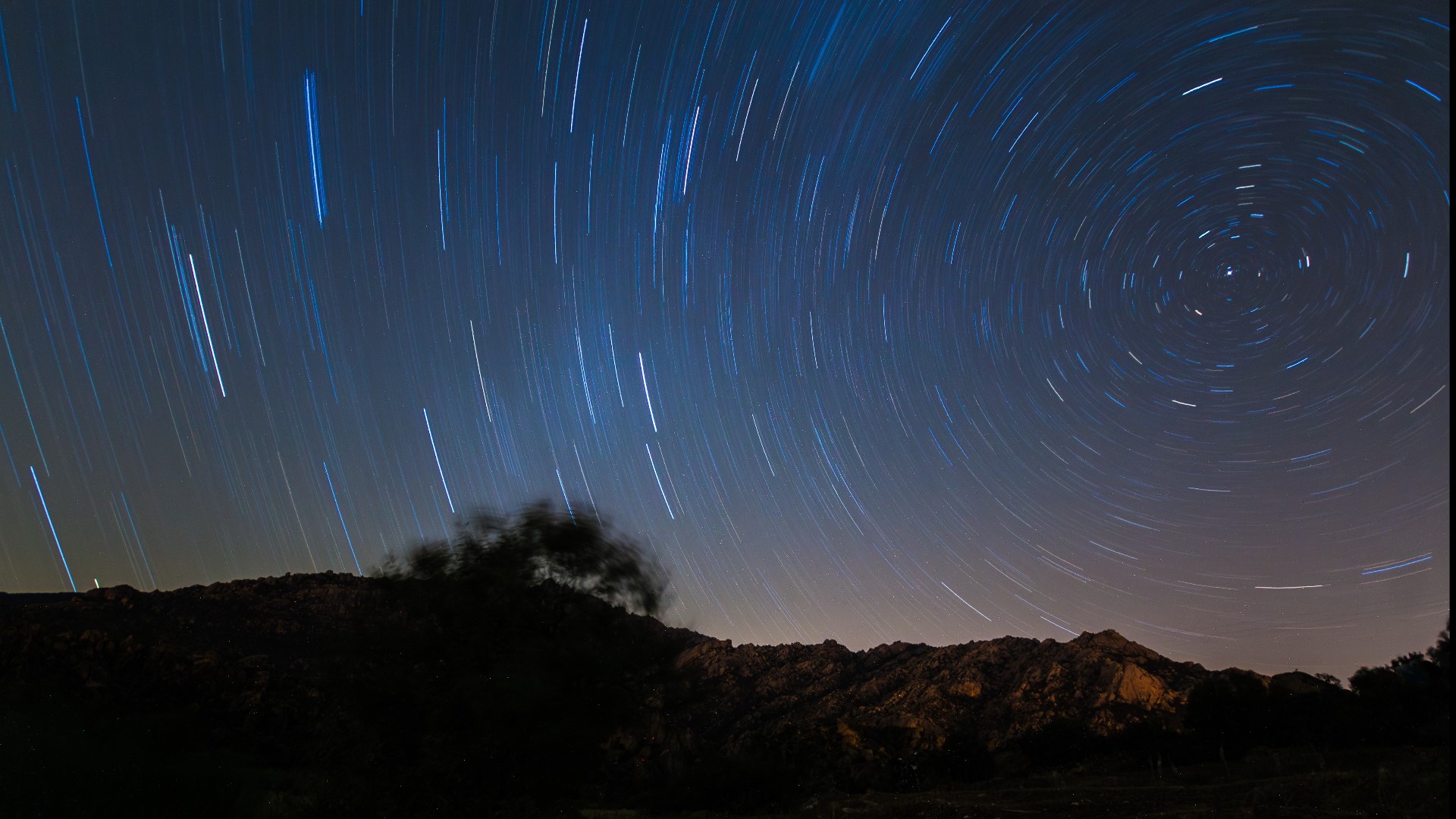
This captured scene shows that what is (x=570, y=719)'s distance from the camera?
14297 mm

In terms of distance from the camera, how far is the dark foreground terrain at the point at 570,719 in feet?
47.2

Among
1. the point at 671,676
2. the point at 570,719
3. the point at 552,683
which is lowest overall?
the point at 570,719

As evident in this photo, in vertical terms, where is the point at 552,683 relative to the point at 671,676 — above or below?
below

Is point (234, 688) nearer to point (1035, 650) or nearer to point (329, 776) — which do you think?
point (329, 776)

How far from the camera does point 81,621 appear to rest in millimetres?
42281

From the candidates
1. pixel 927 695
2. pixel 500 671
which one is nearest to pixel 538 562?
pixel 500 671

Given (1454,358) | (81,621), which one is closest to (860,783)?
(1454,358)

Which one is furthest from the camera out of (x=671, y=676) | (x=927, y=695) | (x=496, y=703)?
(x=927, y=695)

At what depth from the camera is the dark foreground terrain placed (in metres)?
14.4

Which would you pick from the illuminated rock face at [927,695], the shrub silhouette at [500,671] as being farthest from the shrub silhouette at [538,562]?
the illuminated rock face at [927,695]

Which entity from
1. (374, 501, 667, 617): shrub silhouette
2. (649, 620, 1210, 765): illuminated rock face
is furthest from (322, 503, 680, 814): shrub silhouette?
(649, 620, 1210, 765): illuminated rock face

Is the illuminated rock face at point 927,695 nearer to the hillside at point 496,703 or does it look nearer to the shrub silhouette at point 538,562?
the hillside at point 496,703

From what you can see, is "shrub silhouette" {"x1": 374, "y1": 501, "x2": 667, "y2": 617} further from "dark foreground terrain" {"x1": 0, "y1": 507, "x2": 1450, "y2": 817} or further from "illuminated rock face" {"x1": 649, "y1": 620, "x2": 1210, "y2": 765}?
"illuminated rock face" {"x1": 649, "y1": 620, "x2": 1210, "y2": 765}

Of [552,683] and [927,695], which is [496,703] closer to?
[552,683]
